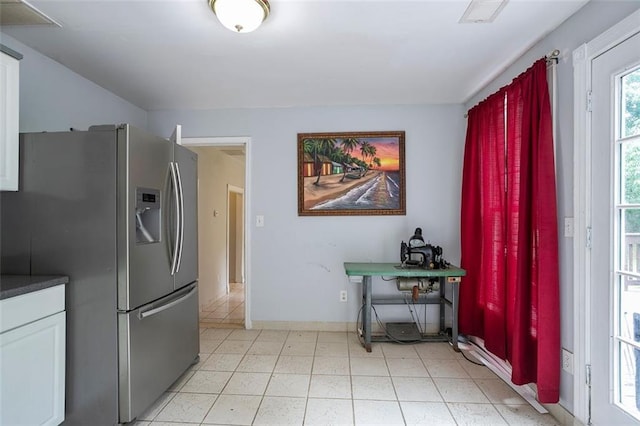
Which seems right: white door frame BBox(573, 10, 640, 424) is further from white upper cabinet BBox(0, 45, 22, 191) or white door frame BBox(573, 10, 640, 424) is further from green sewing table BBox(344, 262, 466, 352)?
white upper cabinet BBox(0, 45, 22, 191)

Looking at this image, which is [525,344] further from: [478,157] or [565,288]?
[478,157]

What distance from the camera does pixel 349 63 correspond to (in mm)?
2248

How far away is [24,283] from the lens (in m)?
1.43

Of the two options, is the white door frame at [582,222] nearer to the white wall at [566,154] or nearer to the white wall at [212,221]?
the white wall at [566,154]

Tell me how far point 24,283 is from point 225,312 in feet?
8.52

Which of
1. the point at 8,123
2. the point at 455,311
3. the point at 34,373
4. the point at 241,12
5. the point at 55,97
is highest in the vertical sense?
the point at 241,12

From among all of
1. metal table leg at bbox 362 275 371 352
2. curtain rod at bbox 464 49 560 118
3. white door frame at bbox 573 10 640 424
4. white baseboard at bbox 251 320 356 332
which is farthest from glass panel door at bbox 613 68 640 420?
white baseboard at bbox 251 320 356 332

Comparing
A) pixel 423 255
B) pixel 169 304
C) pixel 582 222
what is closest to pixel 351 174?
pixel 423 255

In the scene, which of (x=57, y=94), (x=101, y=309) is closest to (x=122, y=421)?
(x=101, y=309)

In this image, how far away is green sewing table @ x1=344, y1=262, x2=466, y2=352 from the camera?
2605mm

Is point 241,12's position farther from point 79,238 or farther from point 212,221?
point 212,221

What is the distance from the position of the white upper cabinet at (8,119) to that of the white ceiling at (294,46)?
379 mm

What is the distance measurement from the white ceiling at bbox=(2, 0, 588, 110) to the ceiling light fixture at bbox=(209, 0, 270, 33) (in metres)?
0.09

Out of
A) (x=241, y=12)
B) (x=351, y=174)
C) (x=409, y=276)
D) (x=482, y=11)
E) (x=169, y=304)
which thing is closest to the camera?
(x=241, y=12)
